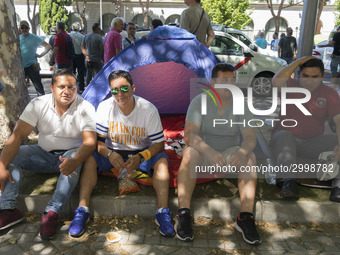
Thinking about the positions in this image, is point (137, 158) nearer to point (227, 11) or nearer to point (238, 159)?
point (238, 159)

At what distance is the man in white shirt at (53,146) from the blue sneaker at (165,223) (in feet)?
2.91

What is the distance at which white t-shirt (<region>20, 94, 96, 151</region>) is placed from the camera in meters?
3.38

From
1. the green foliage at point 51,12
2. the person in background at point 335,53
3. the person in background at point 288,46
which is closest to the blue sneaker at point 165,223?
the person in background at point 335,53

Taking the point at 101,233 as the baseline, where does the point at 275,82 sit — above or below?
above

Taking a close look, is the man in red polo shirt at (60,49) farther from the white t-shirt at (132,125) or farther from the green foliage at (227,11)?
the green foliage at (227,11)

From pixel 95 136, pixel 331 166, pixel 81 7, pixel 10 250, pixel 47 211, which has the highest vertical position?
pixel 81 7

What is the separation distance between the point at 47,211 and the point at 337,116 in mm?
3107

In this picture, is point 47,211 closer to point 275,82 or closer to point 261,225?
point 261,225

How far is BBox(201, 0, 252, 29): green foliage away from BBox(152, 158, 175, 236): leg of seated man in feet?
63.1

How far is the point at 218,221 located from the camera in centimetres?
333

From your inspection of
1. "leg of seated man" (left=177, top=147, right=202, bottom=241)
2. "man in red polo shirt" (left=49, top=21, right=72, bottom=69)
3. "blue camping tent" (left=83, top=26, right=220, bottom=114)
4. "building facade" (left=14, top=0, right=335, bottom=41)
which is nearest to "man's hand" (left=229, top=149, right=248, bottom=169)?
"leg of seated man" (left=177, top=147, right=202, bottom=241)

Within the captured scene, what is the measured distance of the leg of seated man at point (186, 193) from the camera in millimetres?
2990

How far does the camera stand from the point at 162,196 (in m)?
3.20

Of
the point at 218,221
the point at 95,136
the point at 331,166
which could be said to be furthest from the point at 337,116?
the point at 95,136
